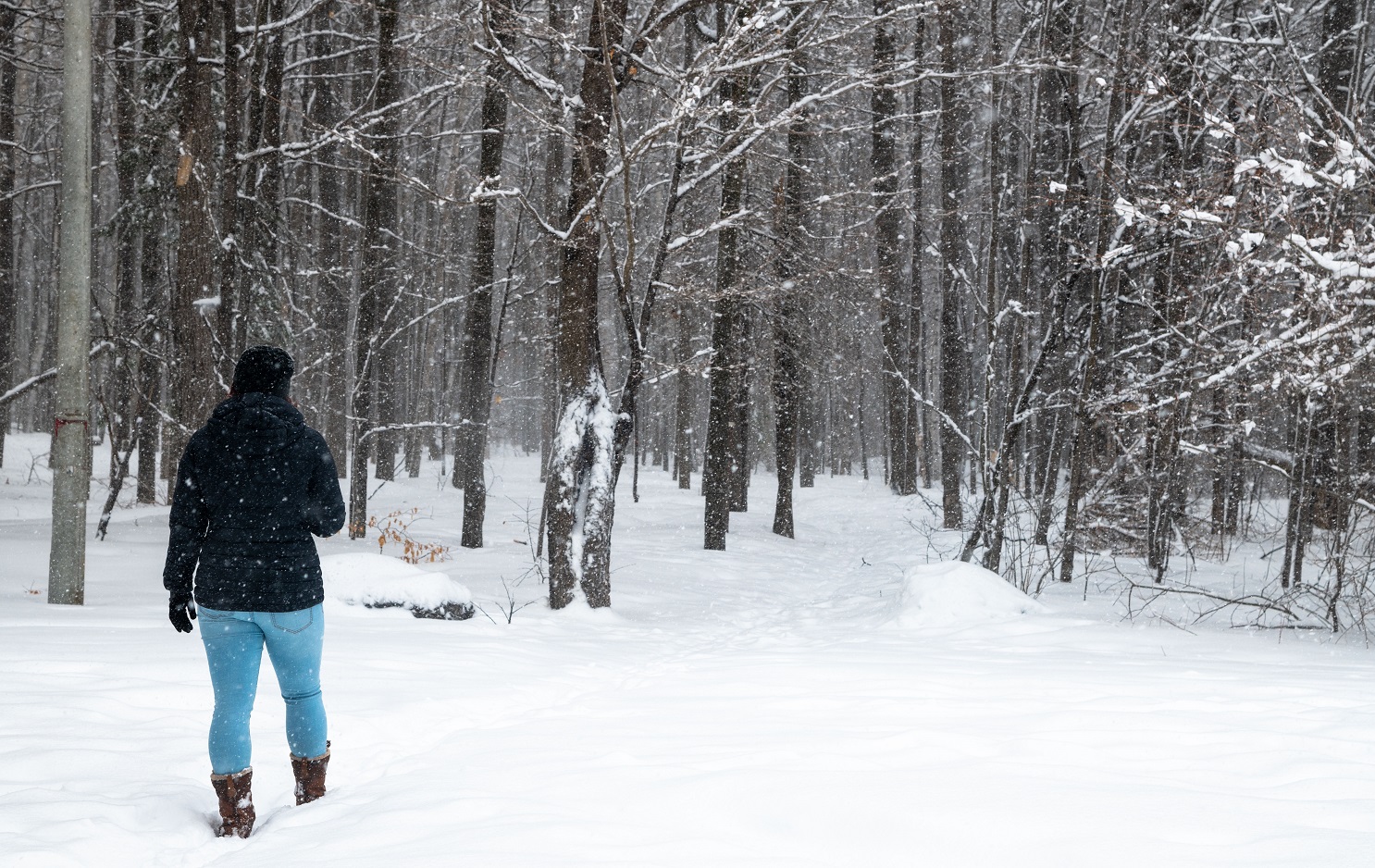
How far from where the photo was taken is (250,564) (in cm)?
350

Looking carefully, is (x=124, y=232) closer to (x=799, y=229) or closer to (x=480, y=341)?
(x=480, y=341)

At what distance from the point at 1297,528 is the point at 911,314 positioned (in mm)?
18799

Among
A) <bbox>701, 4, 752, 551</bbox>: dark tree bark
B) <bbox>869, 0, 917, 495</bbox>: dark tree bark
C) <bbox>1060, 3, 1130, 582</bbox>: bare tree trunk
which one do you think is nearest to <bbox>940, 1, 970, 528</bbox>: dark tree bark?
<bbox>869, 0, 917, 495</bbox>: dark tree bark

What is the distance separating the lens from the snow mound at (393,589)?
26.5 feet

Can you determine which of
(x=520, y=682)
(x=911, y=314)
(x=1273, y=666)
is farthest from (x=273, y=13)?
(x=911, y=314)

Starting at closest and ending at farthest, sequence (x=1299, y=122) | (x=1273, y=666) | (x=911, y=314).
Result: (x=1273, y=666), (x=1299, y=122), (x=911, y=314)

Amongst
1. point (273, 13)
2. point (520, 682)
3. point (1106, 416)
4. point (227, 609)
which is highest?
point (273, 13)

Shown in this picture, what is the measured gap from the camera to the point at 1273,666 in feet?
19.1

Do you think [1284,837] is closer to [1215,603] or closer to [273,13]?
[1215,603]

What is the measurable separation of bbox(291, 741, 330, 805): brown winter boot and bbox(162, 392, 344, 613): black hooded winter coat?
0.68 meters

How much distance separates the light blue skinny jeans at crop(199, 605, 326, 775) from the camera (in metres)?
3.51

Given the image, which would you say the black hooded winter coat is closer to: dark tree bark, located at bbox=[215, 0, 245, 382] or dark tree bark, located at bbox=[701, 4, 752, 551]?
dark tree bark, located at bbox=[215, 0, 245, 382]

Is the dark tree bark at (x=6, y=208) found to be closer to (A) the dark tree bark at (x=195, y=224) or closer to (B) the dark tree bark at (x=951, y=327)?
(A) the dark tree bark at (x=195, y=224)

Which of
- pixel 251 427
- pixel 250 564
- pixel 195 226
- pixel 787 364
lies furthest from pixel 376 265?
pixel 250 564
